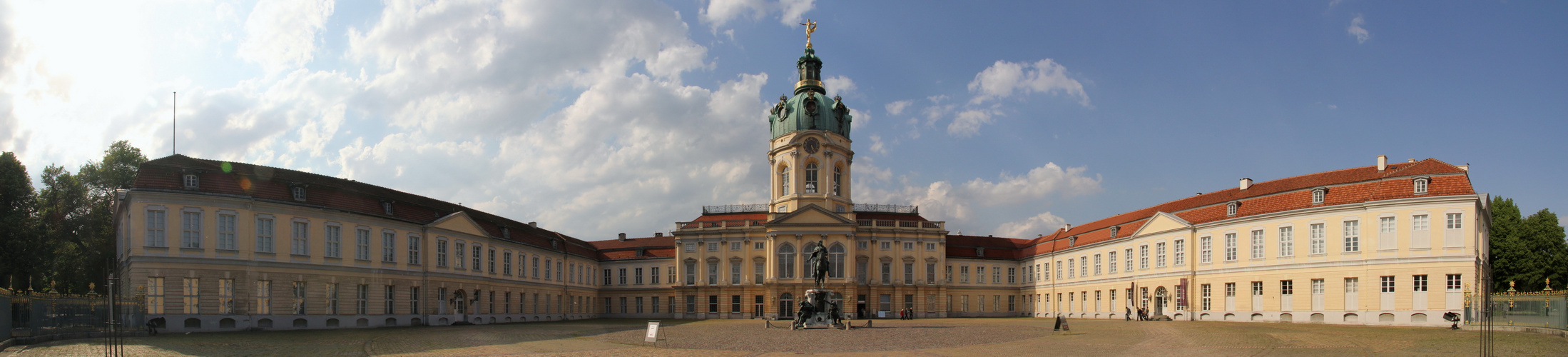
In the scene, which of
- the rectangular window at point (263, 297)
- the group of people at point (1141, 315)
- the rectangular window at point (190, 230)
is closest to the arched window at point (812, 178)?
the group of people at point (1141, 315)

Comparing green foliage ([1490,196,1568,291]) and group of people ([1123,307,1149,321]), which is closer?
group of people ([1123,307,1149,321])

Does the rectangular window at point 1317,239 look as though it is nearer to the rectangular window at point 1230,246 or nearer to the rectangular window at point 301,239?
the rectangular window at point 1230,246

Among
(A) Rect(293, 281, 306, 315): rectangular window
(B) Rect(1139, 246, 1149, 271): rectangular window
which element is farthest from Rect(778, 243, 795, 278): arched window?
(A) Rect(293, 281, 306, 315): rectangular window

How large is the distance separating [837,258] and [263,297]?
4015cm

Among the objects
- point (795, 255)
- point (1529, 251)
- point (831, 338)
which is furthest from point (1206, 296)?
point (795, 255)

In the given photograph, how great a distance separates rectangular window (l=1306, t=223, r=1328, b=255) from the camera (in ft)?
146

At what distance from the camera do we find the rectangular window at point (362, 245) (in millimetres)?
43688

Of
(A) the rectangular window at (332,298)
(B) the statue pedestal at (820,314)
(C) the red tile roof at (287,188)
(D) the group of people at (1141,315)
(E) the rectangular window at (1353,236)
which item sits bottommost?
(D) the group of people at (1141,315)

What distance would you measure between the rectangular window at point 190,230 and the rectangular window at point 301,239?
13.2 ft

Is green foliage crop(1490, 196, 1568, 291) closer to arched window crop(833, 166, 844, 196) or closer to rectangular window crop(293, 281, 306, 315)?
arched window crop(833, 166, 844, 196)

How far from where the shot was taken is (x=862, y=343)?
31.7 metres

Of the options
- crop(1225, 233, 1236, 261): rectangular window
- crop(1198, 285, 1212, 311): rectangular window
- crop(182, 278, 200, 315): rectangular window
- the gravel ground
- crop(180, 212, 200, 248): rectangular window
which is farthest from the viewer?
crop(1198, 285, 1212, 311): rectangular window

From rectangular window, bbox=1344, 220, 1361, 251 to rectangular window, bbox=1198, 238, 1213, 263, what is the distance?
8.04 meters

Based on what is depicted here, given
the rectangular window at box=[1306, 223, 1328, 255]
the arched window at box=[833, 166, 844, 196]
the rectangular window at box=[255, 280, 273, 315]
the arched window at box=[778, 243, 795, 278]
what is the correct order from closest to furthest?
the rectangular window at box=[255, 280, 273, 315] < the rectangular window at box=[1306, 223, 1328, 255] < the arched window at box=[778, 243, 795, 278] < the arched window at box=[833, 166, 844, 196]
